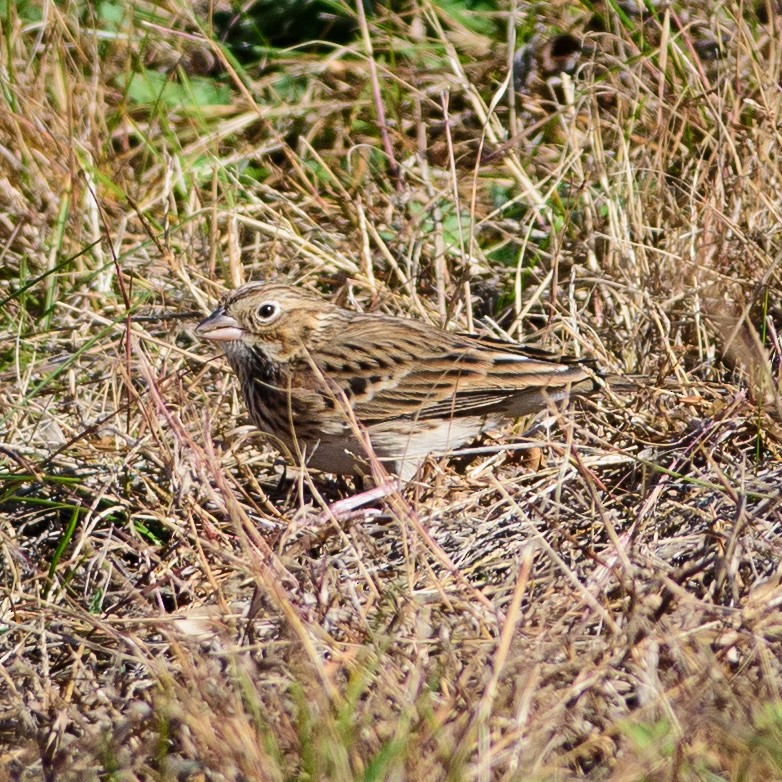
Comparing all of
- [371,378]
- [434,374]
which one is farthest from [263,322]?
[434,374]

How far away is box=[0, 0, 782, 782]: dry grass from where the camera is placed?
3.31 meters

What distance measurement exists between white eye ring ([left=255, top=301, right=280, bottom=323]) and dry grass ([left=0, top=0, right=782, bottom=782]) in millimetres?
424

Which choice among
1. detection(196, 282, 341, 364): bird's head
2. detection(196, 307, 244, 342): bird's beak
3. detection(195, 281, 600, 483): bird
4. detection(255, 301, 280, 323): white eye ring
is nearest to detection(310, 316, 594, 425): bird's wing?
detection(195, 281, 600, 483): bird

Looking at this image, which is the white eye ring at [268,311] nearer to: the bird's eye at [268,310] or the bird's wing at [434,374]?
the bird's eye at [268,310]

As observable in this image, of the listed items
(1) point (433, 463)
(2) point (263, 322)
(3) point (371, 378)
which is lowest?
(1) point (433, 463)

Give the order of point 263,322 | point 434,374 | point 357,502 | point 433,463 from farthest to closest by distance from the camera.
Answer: point 263,322 → point 434,374 → point 433,463 → point 357,502

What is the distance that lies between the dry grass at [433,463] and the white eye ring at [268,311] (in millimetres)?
424

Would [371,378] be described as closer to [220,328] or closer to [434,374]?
[434,374]

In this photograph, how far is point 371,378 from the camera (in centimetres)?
522

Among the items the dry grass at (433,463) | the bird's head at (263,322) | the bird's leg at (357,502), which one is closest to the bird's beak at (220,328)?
the bird's head at (263,322)

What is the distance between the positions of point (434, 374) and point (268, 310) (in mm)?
716

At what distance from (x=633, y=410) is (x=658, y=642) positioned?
1791 millimetres

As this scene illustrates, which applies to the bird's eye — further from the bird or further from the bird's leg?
the bird's leg

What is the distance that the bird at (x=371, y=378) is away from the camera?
498cm
